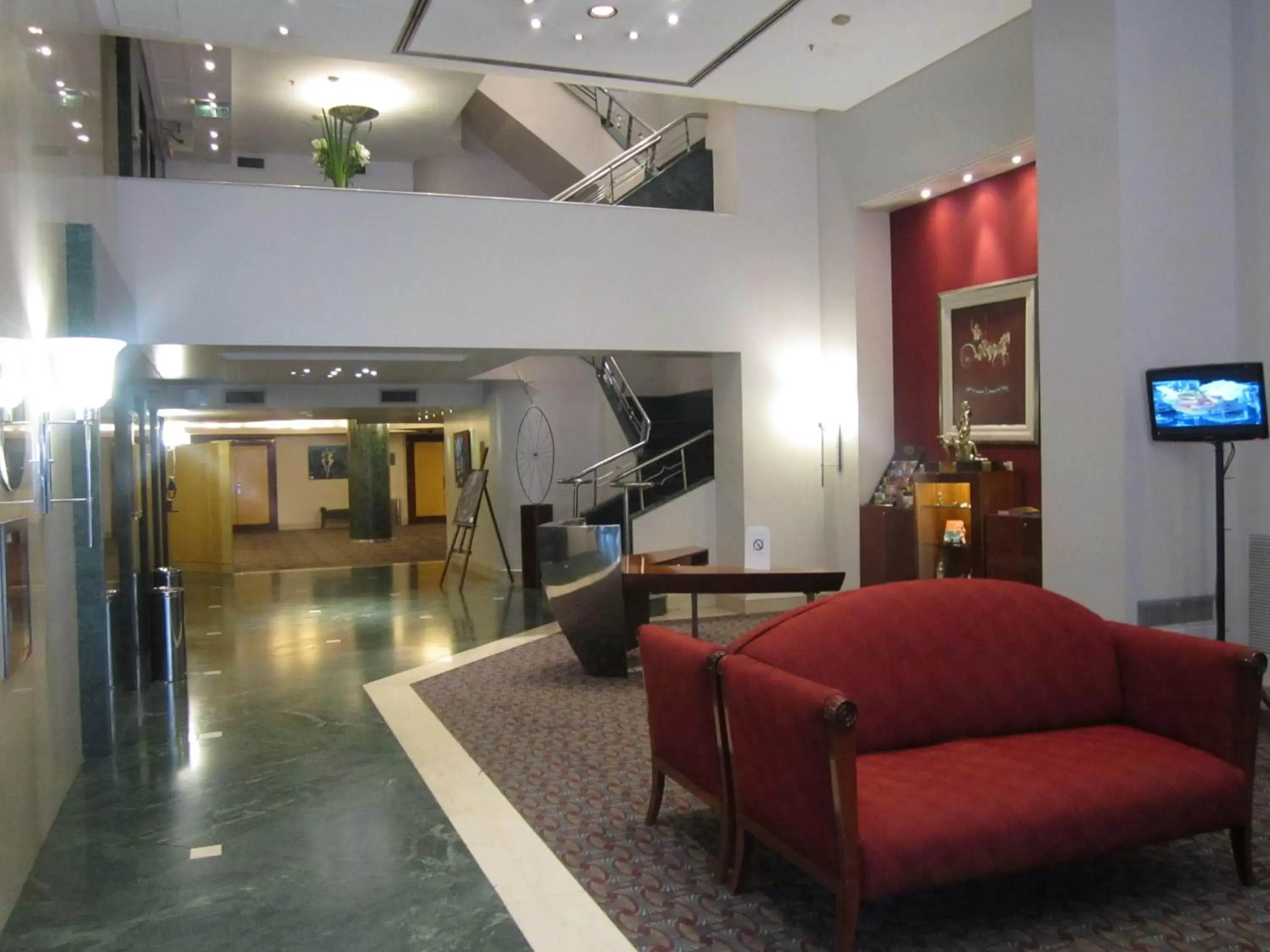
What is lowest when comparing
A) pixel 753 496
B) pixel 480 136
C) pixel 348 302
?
pixel 753 496

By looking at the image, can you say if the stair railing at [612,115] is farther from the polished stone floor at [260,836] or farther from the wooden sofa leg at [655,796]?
the wooden sofa leg at [655,796]

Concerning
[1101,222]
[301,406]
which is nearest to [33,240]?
[1101,222]

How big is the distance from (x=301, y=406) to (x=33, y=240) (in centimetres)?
929

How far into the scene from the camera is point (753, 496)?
980 centimetres

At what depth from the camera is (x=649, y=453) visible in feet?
40.1

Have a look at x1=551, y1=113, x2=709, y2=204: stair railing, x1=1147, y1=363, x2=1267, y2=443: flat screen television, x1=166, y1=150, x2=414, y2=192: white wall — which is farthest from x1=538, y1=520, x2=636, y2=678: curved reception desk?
x1=166, y1=150, x2=414, y2=192: white wall

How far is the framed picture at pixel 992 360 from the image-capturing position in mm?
7891

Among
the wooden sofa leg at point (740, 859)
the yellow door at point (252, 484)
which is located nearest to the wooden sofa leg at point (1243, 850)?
the wooden sofa leg at point (740, 859)

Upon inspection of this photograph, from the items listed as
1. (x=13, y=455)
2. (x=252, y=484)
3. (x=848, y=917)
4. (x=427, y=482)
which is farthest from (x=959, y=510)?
(x=252, y=484)

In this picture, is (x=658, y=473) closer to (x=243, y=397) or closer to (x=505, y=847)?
(x=243, y=397)

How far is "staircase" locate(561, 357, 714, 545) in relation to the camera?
11.3 metres

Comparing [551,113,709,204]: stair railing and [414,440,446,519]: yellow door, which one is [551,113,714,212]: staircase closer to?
[551,113,709,204]: stair railing

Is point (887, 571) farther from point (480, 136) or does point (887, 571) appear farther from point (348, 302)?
point (480, 136)

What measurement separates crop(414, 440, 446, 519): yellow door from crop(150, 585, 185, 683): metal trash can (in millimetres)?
18423
